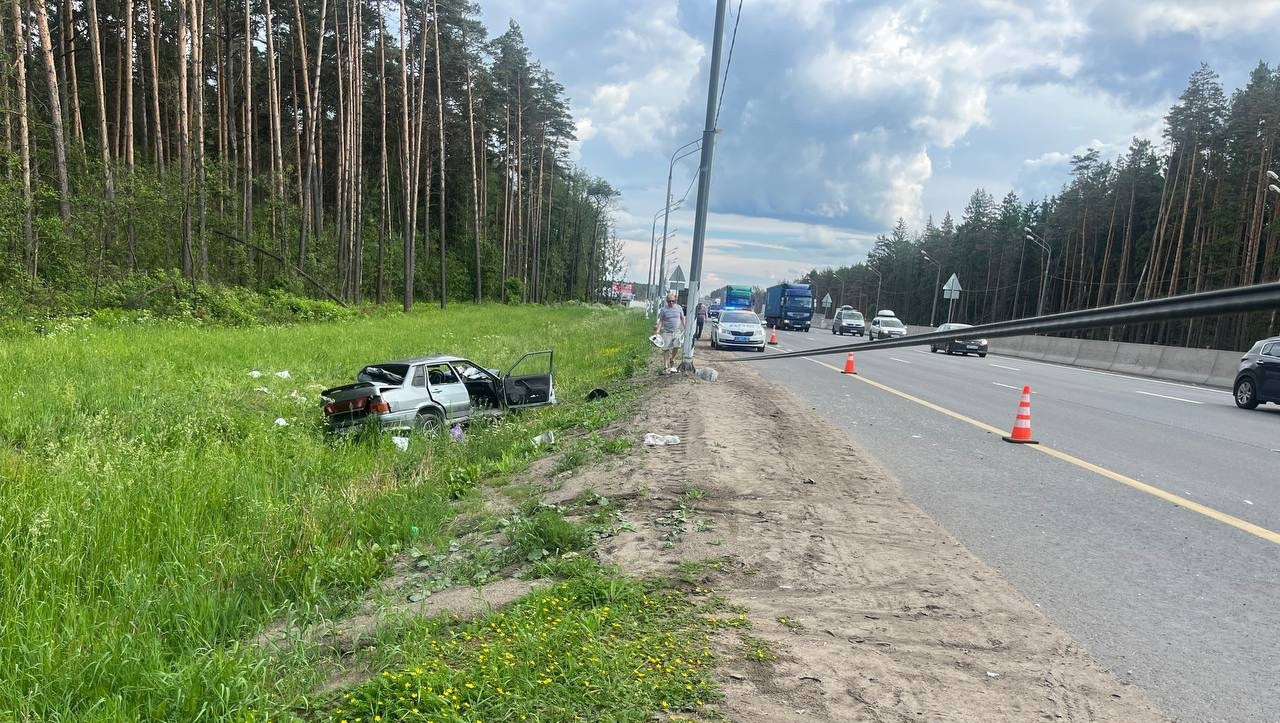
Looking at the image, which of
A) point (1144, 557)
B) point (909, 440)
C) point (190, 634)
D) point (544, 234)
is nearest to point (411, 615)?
point (190, 634)

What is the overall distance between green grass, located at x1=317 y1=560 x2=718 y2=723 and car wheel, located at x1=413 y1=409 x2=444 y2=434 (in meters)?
6.66

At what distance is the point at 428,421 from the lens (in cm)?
1021

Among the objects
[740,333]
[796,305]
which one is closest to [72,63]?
[740,333]

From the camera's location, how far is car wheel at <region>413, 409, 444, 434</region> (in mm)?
10008

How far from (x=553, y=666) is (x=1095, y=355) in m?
28.7

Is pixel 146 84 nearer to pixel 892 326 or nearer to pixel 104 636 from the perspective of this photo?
pixel 104 636

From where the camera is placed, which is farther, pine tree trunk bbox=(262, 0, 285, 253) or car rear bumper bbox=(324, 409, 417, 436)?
pine tree trunk bbox=(262, 0, 285, 253)

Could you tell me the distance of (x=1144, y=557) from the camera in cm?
504

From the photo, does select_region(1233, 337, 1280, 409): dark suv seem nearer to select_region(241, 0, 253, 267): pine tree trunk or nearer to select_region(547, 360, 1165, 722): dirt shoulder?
select_region(547, 360, 1165, 722): dirt shoulder

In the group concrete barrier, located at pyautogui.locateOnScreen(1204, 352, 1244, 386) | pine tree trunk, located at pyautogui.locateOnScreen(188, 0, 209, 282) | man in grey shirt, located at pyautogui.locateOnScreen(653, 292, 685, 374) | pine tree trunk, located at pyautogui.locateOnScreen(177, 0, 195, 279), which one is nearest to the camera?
man in grey shirt, located at pyautogui.locateOnScreen(653, 292, 685, 374)

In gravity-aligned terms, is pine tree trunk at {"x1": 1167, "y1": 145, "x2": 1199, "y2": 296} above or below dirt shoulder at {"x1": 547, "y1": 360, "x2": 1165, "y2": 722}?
above

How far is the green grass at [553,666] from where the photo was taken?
9.38 ft

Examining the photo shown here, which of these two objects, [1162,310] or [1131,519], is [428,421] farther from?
[1162,310]

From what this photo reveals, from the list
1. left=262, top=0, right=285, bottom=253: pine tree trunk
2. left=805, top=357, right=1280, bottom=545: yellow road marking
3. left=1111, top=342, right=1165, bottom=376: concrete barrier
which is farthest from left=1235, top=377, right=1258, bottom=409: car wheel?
left=262, top=0, right=285, bottom=253: pine tree trunk
